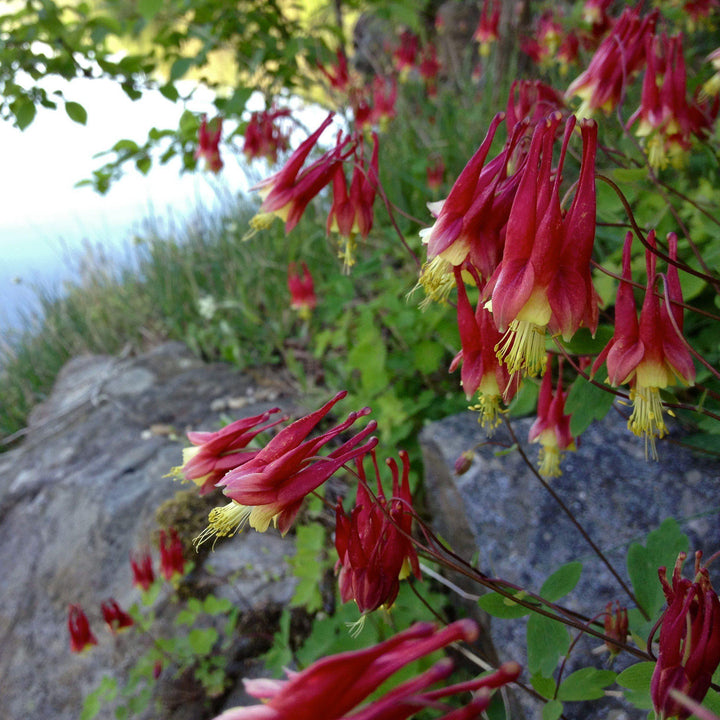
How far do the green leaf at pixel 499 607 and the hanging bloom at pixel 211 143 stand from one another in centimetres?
227

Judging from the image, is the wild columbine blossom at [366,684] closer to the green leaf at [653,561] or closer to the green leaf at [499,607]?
the green leaf at [499,607]

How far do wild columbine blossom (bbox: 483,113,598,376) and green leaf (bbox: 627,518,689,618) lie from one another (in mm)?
579

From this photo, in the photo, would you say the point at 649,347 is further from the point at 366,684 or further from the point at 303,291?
the point at 303,291

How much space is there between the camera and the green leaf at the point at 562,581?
1.04 meters

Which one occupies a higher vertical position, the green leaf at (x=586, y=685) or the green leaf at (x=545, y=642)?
the green leaf at (x=545, y=642)

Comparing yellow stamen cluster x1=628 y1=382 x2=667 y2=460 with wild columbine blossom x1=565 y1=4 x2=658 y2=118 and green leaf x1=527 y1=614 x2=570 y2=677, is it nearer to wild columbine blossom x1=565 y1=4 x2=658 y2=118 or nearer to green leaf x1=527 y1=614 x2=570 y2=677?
green leaf x1=527 y1=614 x2=570 y2=677

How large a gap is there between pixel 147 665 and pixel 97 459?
143 cm

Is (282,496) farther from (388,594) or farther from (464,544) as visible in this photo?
(464,544)

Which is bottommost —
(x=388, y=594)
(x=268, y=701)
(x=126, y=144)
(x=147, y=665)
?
(x=147, y=665)

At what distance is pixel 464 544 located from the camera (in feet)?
6.30

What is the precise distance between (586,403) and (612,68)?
1.02 meters

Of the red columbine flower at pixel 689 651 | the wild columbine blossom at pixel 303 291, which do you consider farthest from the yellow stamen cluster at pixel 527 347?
the wild columbine blossom at pixel 303 291

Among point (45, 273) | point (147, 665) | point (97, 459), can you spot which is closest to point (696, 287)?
point (147, 665)

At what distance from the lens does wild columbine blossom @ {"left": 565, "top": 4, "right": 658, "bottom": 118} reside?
153 centimetres
